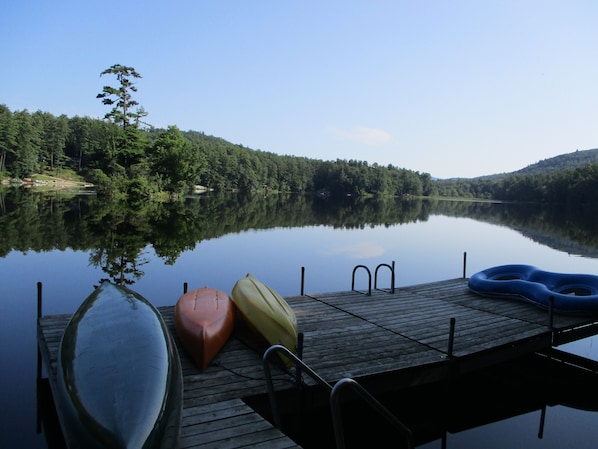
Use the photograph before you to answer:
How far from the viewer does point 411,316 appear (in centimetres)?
791

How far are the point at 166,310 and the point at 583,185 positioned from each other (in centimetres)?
8283

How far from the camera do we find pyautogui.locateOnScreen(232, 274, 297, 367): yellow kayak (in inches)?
225

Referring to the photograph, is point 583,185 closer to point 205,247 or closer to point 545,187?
point 545,187

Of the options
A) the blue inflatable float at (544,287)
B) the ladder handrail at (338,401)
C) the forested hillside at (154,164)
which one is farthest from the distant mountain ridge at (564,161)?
the ladder handrail at (338,401)

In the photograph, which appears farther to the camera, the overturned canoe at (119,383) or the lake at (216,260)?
the lake at (216,260)

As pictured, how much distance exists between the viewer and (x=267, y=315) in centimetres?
599

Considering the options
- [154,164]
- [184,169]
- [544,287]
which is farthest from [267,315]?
[154,164]

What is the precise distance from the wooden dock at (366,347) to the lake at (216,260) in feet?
3.41

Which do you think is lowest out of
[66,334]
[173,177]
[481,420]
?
[481,420]

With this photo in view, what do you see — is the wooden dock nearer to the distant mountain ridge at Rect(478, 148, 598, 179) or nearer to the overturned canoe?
the overturned canoe

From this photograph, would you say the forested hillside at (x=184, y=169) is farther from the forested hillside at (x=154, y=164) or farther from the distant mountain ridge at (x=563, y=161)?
the distant mountain ridge at (x=563, y=161)

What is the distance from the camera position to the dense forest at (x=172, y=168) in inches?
1748

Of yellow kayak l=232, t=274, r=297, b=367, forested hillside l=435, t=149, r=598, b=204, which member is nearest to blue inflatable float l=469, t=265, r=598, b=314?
yellow kayak l=232, t=274, r=297, b=367

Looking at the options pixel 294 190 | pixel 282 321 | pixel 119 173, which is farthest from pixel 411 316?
pixel 294 190
